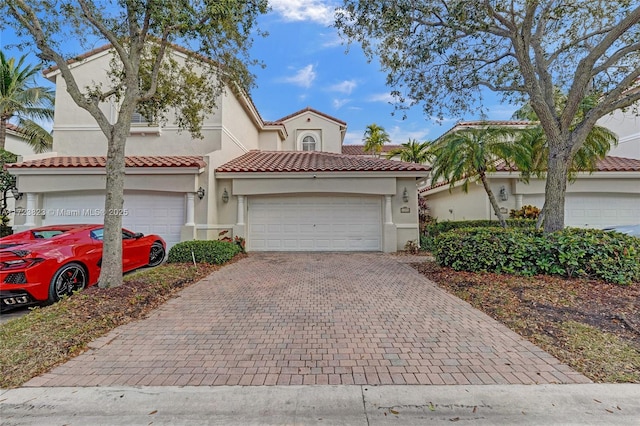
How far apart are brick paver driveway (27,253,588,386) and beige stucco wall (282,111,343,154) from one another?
1620 centimetres

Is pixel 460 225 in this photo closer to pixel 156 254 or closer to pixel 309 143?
pixel 309 143

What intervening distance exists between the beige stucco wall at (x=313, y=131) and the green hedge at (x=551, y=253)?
14.9m

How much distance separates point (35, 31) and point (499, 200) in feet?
51.4

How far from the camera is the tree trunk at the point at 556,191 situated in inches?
299

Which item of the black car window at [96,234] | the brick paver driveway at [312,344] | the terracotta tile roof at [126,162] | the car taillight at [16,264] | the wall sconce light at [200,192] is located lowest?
the brick paver driveway at [312,344]

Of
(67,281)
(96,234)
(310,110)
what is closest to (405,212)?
(96,234)

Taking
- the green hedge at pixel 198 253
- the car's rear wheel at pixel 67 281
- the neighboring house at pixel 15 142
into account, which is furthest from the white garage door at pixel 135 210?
the neighboring house at pixel 15 142

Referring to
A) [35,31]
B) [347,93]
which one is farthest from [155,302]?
[347,93]

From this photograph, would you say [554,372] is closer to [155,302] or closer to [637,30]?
[155,302]

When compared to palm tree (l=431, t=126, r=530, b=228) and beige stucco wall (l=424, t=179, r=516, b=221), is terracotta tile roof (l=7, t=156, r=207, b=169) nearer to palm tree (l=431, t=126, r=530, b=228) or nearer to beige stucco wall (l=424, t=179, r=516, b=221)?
palm tree (l=431, t=126, r=530, b=228)

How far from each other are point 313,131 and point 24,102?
15.5 meters

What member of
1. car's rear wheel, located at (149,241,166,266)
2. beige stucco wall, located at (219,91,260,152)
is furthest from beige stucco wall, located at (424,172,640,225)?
car's rear wheel, located at (149,241,166,266)

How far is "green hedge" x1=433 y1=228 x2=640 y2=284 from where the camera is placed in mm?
6508

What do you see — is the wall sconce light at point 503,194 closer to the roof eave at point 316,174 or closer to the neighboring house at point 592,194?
the neighboring house at point 592,194
